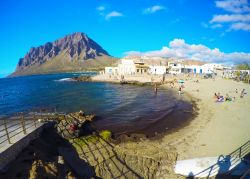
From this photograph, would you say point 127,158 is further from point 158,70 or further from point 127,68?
point 127,68

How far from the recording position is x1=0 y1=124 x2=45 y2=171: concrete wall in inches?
391

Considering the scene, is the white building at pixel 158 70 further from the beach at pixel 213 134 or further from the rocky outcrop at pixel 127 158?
the rocky outcrop at pixel 127 158

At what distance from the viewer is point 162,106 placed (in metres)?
33.2

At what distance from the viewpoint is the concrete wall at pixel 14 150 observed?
993 centimetres

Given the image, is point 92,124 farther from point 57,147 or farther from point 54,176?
point 54,176

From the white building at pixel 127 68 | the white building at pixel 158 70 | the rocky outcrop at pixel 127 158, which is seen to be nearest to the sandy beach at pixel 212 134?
the rocky outcrop at pixel 127 158

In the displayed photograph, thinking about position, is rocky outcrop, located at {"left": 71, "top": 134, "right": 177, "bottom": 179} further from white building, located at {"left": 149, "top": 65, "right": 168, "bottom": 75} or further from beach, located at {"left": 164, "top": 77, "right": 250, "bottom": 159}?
white building, located at {"left": 149, "top": 65, "right": 168, "bottom": 75}

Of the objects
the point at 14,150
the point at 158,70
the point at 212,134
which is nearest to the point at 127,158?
the point at 14,150

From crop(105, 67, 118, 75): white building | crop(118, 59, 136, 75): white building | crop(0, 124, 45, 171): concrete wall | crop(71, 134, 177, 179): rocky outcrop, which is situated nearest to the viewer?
crop(0, 124, 45, 171): concrete wall

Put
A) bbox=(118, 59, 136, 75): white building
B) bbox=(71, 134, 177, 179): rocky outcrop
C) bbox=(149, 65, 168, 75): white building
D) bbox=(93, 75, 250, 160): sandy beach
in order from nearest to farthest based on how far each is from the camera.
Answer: bbox=(71, 134, 177, 179): rocky outcrop, bbox=(93, 75, 250, 160): sandy beach, bbox=(149, 65, 168, 75): white building, bbox=(118, 59, 136, 75): white building

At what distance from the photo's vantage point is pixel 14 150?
1107 cm

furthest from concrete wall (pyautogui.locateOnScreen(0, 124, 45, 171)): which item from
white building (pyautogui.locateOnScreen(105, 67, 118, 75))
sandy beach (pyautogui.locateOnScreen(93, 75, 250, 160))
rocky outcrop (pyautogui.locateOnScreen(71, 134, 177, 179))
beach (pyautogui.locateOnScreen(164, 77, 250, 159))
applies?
white building (pyautogui.locateOnScreen(105, 67, 118, 75))

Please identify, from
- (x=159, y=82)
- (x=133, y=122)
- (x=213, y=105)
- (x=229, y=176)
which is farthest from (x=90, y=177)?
(x=159, y=82)

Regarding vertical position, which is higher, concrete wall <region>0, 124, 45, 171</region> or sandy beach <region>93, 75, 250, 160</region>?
concrete wall <region>0, 124, 45, 171</region>
